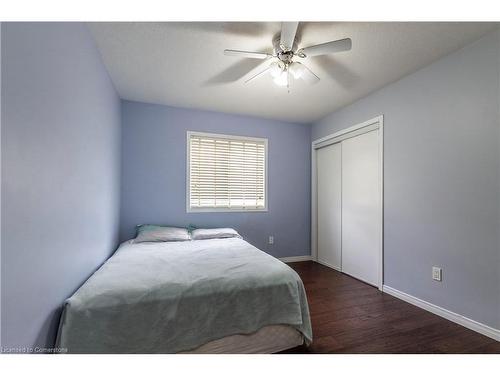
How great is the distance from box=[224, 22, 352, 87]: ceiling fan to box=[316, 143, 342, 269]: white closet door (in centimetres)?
164

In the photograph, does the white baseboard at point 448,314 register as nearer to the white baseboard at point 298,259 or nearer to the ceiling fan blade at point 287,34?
the white baseboard at point 298,259

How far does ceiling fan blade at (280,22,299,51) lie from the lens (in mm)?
1415

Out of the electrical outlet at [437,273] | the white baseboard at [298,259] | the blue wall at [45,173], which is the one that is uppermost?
the blue wall at [45,173]

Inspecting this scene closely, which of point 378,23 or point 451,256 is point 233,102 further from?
point 451,256

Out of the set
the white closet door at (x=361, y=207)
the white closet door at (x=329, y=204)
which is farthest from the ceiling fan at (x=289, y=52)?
the white closet door at (x=329, y=204)

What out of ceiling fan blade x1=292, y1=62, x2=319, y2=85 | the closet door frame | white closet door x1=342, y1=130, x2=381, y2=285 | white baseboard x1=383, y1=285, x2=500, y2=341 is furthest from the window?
white baseboard x1=383, y1=285, x2=500, y2=341

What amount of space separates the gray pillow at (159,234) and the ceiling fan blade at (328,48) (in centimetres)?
234

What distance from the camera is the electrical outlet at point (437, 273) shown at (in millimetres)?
1973

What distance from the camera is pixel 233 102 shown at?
9.68ft

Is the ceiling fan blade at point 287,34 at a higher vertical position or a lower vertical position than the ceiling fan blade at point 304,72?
higher

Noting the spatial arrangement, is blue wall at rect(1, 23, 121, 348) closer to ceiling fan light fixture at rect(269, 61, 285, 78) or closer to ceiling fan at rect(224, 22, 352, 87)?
ceiling fan at rect(224, 22, 352, 87)

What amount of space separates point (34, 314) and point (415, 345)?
2301 mm

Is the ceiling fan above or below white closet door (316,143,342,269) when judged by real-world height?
above
